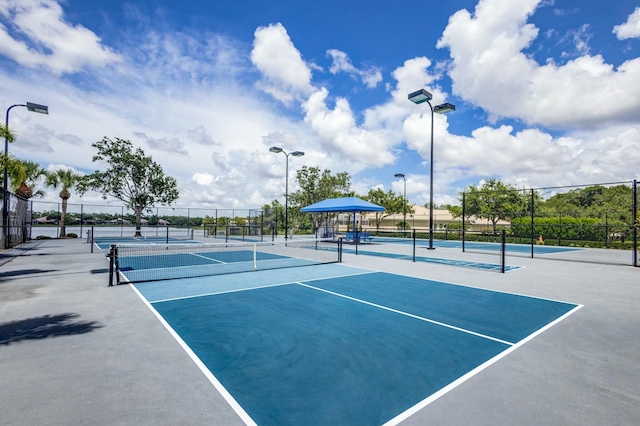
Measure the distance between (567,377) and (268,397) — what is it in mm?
3512

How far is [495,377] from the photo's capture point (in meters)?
3.79

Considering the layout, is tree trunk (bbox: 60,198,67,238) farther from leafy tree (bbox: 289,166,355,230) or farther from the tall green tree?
the tall green tree

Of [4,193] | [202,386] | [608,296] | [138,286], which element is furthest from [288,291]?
[4,193]

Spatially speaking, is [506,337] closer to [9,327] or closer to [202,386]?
[202,386]

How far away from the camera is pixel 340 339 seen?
16.2 ft

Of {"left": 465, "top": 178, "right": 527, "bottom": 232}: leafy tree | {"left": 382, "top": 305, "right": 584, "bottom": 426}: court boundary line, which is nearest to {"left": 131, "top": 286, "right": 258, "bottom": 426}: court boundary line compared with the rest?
{"left": 382, "top": 305, "right": 584, "bottom": 426}: court boundary line

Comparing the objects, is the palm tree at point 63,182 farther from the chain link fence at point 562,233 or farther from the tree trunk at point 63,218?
the chain link fence at point 562,233

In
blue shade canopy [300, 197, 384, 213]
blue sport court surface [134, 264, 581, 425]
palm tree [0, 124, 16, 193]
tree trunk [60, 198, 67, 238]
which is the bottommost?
blue sport court surface [134, 264, 581, 425]

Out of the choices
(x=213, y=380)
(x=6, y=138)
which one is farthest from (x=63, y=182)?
(x=213, y=380)

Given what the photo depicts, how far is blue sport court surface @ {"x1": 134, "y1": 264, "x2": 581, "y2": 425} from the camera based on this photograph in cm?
327

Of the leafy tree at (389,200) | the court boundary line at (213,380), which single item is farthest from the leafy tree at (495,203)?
the court boundary line at (213,380)

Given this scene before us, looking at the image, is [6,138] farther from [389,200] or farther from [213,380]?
[389,200]

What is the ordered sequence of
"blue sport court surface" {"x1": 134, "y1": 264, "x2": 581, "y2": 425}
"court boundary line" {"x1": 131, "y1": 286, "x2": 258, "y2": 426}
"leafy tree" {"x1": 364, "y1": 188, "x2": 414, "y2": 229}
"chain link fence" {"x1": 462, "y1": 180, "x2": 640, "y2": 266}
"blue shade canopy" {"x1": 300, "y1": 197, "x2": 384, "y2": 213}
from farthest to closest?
"leafy tree" {"x1": 364, "y1": 188, "x2": 414, "y2": 229}
"blue shade canopy" {"x1": 300, "y1": 197, "x2": 384, "y2": 213}
"chain link fence" {"x1": 462, "y1": 180, "x2": 640, "y2": 266}
"blue sport court surface" {"x1": 134, "y1": 264, "x2": 581, "y2": 425}
"court boundary line" {"x1": 131, "y1": 286, "x2": 258, "y2": 426}

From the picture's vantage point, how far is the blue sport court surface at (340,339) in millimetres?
3270
